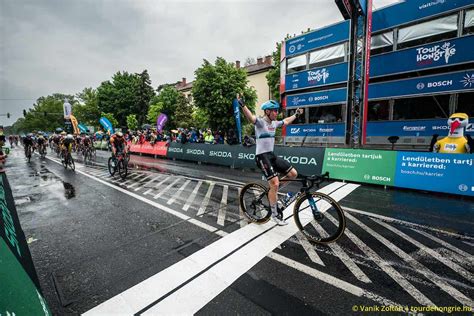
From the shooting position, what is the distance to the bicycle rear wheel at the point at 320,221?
11.7 feet

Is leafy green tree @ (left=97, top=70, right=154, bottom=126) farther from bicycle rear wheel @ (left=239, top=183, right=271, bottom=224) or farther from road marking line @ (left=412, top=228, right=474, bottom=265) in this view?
road marking line @ (left=412, top=228, right=474, bottom=265)

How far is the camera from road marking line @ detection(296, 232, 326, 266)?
318cm

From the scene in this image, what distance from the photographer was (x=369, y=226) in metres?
4.29

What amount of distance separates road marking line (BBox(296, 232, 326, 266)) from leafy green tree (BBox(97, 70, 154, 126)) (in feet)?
160

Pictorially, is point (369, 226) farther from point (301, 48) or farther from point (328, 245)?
point (301, 48)

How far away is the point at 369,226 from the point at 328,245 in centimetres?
128

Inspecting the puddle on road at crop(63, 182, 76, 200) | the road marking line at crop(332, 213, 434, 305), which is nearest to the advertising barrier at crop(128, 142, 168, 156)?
the puddle on road at crop(63, 182, 76, 200)

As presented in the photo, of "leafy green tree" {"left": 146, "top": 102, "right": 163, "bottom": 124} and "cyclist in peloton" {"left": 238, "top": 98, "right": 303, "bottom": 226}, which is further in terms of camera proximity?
"leafy green tree" {"left": 146, "top": 102, "right": 163, "bottom": 124}

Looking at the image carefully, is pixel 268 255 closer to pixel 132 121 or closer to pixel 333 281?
pixel 333 281

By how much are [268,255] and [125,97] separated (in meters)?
52.3

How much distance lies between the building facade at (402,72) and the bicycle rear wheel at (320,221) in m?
10.6

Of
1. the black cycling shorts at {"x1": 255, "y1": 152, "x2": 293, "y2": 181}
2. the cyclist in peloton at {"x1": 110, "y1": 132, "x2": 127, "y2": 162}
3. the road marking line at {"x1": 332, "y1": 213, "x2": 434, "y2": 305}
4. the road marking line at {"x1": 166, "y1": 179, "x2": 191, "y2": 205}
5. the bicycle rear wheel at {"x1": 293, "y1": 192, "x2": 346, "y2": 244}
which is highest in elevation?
the cyclist in peloton at {"x1": 110, "y1": 132, "x2": 127, "y2": 162}

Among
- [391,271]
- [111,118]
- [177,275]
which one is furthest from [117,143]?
[111,118]

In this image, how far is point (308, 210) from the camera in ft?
16.0
